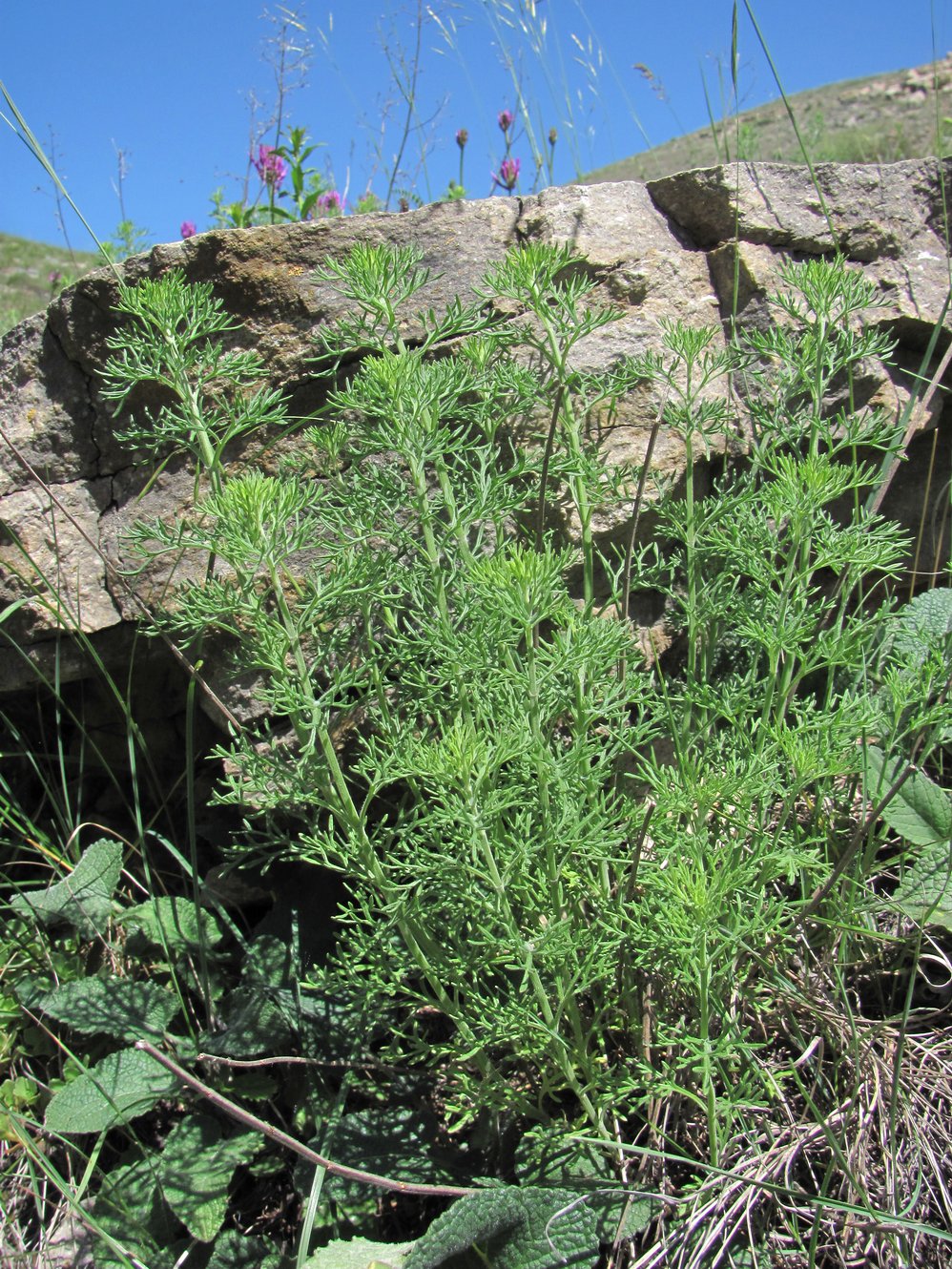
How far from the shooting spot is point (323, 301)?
2295 mm

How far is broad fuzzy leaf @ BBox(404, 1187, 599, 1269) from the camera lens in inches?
59.8

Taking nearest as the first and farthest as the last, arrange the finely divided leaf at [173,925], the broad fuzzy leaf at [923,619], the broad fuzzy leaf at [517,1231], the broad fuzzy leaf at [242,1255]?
the broad fuzzy leaf at [517,1231]
the broad fuzzy leaf at [242,1255]
the broad fuzzy leaf at [923,619]
the finely divided leaf at [173,925]

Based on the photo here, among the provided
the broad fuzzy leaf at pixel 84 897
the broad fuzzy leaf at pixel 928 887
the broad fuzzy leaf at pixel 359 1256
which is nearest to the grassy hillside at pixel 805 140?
the broad fuzzy leaf at pixel 84 897

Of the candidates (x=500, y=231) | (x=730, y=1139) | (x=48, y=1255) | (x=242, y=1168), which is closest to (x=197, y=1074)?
(x=242, y=1168)

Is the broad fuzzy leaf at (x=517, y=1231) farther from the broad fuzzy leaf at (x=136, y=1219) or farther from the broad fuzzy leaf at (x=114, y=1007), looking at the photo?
the broad fuzzy leaf at (x=114, y=1007)

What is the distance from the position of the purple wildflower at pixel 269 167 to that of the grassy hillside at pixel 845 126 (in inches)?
140

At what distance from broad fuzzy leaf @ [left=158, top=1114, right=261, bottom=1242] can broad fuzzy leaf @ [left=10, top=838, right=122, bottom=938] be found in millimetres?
563

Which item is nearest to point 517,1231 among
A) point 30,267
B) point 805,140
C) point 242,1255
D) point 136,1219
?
point 242,1255

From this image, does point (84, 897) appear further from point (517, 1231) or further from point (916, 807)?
point (916, 807)

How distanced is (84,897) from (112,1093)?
0.49 metres

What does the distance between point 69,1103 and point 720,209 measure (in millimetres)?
2620

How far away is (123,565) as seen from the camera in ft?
7.67

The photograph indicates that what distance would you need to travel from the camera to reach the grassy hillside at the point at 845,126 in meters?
7.85

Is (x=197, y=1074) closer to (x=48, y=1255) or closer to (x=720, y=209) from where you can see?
(x=48, y=1255)
